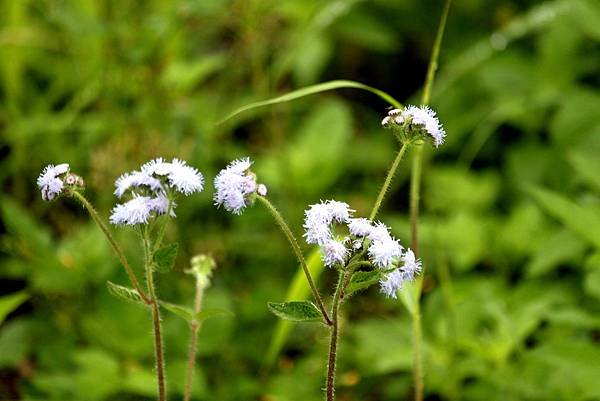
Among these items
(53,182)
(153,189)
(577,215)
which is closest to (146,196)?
(153,189)

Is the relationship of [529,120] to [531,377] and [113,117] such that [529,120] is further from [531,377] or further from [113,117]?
[113,117]

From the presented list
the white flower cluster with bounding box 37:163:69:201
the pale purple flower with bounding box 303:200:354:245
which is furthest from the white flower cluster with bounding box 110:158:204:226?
the pale purple flower with bounding box 303:200:354:245

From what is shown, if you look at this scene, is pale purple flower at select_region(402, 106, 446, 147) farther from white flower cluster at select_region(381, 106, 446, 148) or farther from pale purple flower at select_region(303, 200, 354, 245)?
pale purple flower at select_region(303, 200, 354, 245)

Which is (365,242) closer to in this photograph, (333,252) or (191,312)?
(333,252)

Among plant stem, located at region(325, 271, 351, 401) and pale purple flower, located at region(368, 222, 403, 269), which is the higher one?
pale purple flower, located at region(368, 222, 403, 269)

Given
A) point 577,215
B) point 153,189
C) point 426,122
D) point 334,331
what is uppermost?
point 577,215

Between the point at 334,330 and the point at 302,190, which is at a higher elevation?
the point at 302,190

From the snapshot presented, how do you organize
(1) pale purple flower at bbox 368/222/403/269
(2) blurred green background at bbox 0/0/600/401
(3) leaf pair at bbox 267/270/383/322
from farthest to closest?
(2) blurred green background at bbox 0/0/600/401 → (3) leaf pair at bbox 267/270/383/322 → (1) pale purple flower at bbox 368/222/403/269

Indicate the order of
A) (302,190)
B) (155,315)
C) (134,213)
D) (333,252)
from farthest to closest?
1. (302,190)
2. (155,315)
3. (134,213)
4. (333,252)

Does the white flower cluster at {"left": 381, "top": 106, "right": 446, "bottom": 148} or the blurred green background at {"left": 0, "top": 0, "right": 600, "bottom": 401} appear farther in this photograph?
the blurred green background at {"left": 0, "top": 0, "right": 600, "bottom": 401}
